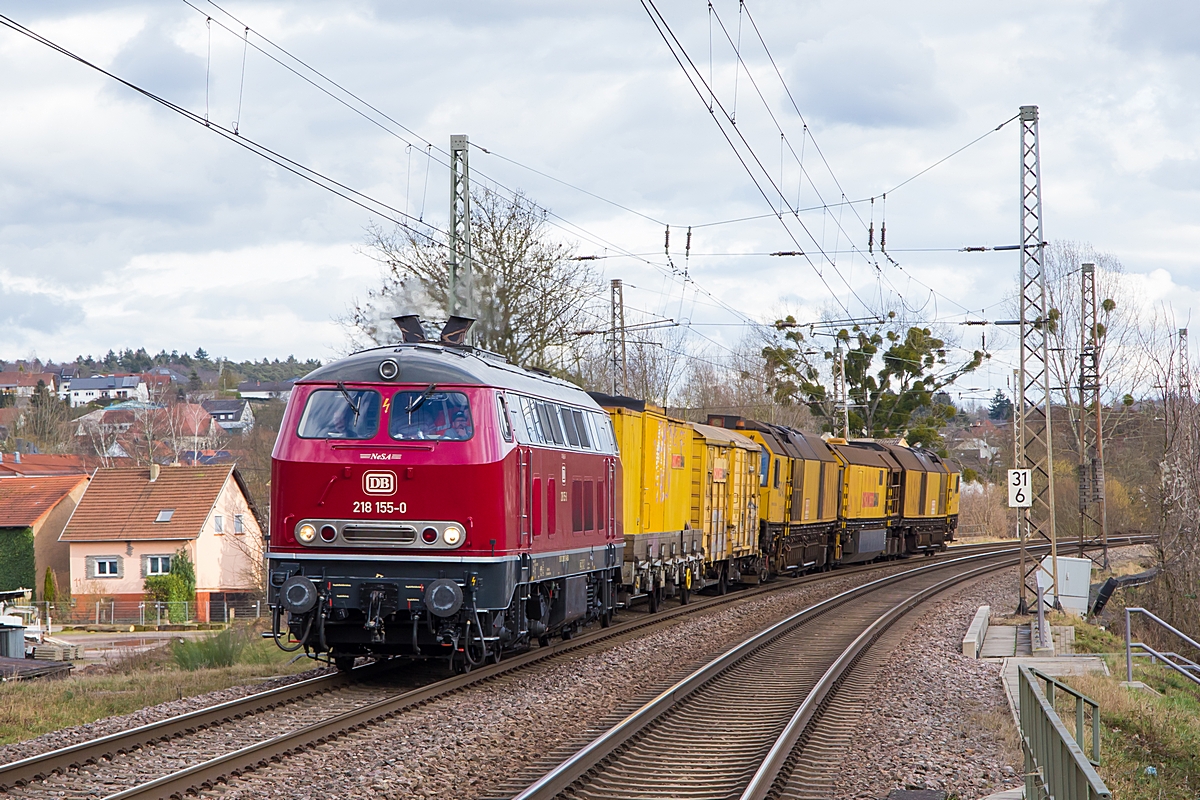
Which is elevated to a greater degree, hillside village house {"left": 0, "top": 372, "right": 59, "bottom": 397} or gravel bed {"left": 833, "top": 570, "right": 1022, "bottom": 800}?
hillside village house {"left": 0, "top": 372, "right": 59, "bottom": 397}

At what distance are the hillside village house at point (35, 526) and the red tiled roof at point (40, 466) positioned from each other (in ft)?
11.3

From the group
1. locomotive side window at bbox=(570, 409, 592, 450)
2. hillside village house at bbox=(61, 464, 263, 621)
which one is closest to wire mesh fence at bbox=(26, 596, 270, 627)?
hillside village house at bbox=(61, 464, 263, 621)

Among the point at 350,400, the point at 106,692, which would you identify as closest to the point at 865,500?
the point at 106,692

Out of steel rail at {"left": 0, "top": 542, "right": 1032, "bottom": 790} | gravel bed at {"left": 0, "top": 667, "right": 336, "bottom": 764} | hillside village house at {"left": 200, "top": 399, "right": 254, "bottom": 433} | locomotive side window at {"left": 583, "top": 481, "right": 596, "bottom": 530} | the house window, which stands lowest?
the house window

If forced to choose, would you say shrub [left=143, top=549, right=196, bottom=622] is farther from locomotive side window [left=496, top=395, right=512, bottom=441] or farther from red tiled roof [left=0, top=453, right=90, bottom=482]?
locomotive side window [left=496, top=395, right=512, bottom=441]

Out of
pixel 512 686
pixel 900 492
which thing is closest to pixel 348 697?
pixel 512 686

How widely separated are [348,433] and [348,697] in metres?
2.64

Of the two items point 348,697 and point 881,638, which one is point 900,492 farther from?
point 348,697

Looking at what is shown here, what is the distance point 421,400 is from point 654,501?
8.96 m

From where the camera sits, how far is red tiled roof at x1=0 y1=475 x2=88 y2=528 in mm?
54812

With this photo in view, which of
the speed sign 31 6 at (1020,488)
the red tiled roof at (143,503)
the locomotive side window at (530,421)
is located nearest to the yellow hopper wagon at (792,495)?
the speed sign 31 6 at (1020,488)

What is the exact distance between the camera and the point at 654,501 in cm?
2127

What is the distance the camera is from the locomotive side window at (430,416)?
12820 mm

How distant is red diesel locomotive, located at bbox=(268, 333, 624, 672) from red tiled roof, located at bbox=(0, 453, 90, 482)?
5422 centimetres
